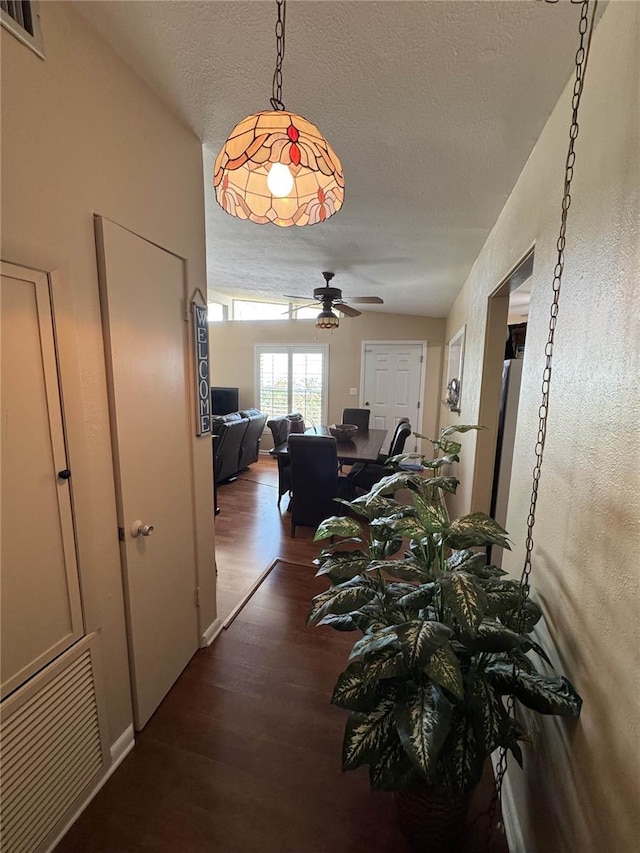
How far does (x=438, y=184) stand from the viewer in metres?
1.88

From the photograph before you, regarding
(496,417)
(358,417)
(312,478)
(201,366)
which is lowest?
(312,478)

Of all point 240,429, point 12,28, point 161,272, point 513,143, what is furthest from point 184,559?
point 240,429

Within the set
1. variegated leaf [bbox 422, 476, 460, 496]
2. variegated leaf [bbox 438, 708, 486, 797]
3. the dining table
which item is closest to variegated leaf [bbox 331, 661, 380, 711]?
variegated leaf [bbox 438, 708, 486, 797]

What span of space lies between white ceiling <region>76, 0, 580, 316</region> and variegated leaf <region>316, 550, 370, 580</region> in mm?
1652

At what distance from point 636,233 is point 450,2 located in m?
0.84

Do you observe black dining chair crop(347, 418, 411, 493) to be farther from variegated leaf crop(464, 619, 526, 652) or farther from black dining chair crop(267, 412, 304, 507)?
variegated leaf crop(464, 619, 526, 652)

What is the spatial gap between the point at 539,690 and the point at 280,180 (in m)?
1.53

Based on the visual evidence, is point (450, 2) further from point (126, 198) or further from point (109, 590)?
point (109, 590)

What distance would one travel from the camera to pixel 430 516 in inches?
41.8

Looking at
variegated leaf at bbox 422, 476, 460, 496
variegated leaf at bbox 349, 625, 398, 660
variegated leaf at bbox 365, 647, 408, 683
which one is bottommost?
variegated leaf at bbox 365, 647, 408, 683

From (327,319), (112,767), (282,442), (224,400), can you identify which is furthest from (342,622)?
(224,400)

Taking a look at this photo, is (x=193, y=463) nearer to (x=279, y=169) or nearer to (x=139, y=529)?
(x=139, y=529)

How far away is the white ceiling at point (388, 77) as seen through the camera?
1.04 m

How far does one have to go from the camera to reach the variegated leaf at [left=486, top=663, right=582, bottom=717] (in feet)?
2.84
